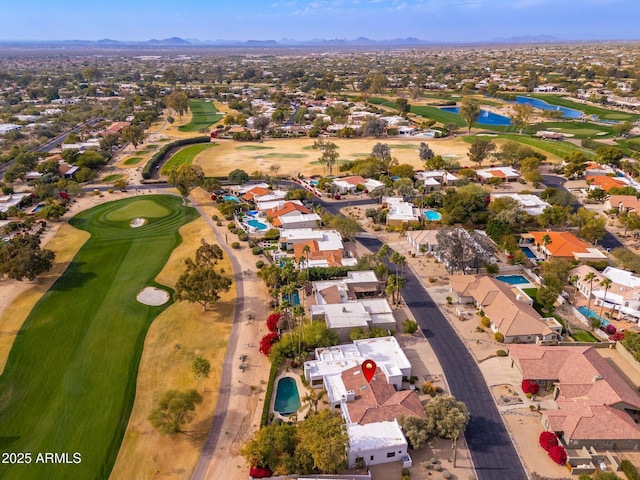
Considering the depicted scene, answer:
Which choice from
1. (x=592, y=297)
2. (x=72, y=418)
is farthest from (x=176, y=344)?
(x=592, y=297)

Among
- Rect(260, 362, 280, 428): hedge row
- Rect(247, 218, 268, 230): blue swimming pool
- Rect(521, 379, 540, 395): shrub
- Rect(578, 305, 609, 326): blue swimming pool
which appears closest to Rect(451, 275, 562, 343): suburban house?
Rect(578, 305, 609, 326): blue swimming pool

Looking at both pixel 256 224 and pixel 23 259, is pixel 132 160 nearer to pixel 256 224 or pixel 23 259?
pixel 256 224

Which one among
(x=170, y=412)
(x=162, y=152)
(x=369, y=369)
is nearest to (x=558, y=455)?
(x=369, y=369)

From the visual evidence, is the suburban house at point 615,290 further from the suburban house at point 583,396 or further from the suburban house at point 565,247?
the suburban house at point 583,396

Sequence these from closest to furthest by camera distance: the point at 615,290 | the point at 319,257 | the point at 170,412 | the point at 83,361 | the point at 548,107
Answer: the point at 170,412
the point at 83,361
the point at 615,290
the point at 319,257
the point at 548,107

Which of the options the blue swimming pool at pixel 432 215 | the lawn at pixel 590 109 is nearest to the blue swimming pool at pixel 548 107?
the lawn at pixel 590 109

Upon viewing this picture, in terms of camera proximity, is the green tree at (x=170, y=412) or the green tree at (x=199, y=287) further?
the green tree at (x=199, y=287)
